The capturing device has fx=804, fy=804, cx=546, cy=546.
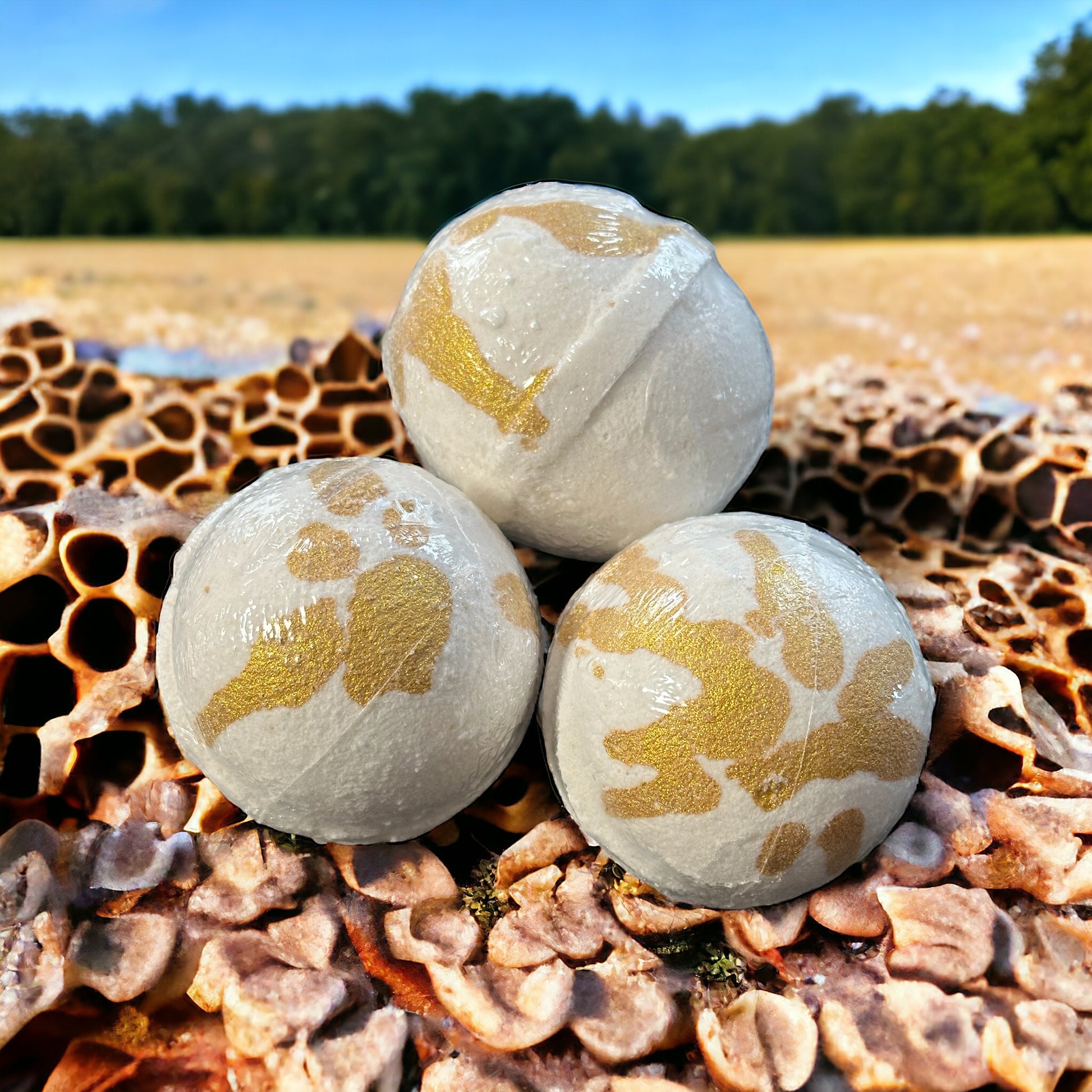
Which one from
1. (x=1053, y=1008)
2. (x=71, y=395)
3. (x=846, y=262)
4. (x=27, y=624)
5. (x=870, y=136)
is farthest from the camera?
(x=870, y=136)

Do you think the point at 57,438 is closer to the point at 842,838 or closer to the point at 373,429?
the point at 373,429

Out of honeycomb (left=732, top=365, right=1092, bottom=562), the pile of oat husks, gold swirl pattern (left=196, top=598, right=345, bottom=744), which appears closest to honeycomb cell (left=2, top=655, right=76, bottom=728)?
the pile of oat husks

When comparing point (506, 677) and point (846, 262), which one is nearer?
point (506, 677)

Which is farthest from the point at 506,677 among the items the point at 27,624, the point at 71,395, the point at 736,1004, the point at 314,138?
the point at 314,138

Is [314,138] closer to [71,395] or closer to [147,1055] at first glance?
[71,395]

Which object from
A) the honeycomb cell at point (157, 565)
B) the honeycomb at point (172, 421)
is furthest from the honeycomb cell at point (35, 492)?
the honeycomb cell at point (157, 565)

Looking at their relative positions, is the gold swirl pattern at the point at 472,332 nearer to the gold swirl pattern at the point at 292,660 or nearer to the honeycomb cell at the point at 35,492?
the gold swirl pattern at the point at 292,660
